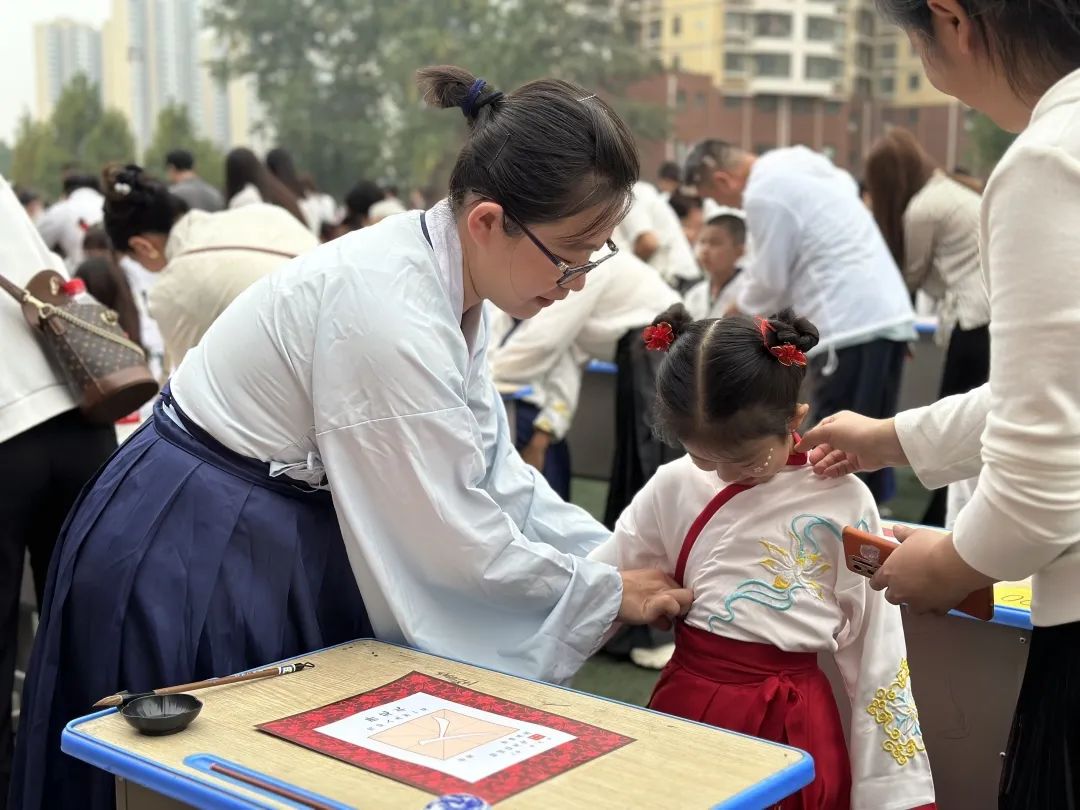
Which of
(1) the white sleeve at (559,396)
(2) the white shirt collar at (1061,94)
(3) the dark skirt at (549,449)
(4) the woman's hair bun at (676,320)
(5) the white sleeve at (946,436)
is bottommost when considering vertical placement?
(3) the dark skirt at (549,449)

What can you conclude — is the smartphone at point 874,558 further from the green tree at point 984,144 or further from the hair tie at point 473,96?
the green tree at point 984,144

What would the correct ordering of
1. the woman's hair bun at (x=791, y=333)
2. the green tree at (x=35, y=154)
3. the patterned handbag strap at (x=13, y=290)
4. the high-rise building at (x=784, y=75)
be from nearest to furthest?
1. the woman's hair bun at (x=791, y=333)
2. the patterned handbag strap at (x=13, y=290)
3. the green tree at (x=35, y=154)
4. the high-rise building at (x=784, y=75)

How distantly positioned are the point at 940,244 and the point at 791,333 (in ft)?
10.4

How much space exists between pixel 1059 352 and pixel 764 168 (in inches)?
123

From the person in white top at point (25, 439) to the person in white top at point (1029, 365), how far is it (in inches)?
58.1

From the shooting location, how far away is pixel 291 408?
165cm

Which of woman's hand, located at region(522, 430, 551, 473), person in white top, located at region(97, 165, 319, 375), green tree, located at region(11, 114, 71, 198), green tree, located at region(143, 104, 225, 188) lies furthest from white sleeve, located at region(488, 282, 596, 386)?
green tree, located at region(143, 104, 225, 188)

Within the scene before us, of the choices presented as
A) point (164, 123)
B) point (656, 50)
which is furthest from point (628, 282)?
point (656, 50)

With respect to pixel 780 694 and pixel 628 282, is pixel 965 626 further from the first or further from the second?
pixel 628 282

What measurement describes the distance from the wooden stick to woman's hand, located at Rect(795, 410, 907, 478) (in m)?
0.84

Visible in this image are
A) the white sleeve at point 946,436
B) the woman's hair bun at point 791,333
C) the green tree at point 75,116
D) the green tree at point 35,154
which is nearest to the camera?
the white sleeve at point 946,436

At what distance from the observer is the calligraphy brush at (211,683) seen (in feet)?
4.61

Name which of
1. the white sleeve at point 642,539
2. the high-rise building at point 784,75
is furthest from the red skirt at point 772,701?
the high-rise building at point 784,75

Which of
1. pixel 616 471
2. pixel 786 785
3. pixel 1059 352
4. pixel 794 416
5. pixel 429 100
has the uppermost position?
pixel 429 100
